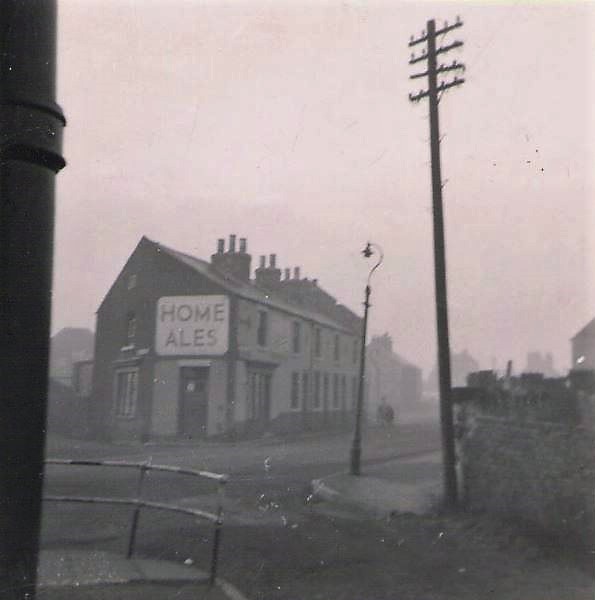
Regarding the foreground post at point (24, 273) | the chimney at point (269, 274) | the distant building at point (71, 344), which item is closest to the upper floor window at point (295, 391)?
the chimney at point (269, 274)

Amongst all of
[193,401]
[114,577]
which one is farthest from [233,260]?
[114,577]

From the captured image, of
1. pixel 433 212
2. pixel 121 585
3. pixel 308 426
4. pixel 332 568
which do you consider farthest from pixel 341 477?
pixel 121 585

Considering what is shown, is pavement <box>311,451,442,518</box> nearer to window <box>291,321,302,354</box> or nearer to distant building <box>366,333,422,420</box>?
distant building <box>366,333,422,420</box>

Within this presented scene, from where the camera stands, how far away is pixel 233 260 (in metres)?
12.1

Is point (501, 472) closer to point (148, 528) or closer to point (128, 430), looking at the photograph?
point (148, 528)

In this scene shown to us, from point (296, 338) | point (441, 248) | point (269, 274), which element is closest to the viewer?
point (441, 248)

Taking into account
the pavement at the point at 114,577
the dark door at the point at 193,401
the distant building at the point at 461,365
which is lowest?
the pavement at the point at 114,577

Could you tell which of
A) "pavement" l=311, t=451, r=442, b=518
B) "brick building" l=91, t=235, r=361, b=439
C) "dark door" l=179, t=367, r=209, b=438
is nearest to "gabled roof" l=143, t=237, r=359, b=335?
"brick building" l=91, t=235, r=361, b=439

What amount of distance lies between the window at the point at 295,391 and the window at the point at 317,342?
0.88 metres

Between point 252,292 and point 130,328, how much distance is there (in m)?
3.04

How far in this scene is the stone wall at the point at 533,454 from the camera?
251 inches

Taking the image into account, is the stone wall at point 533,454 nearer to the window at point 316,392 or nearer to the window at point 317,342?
the window at point 316,392

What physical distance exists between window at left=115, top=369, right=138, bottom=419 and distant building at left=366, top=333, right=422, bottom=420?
20.5 ft

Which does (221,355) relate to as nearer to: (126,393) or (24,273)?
(126,393)
